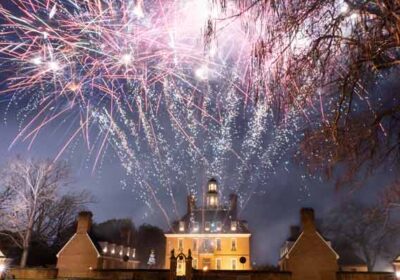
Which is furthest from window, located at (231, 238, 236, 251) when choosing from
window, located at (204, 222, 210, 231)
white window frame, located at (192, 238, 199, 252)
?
white window frame, located at (192, 238, 199, 252)

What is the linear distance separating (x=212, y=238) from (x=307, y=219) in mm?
18562

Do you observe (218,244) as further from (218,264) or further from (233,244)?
(218,264)

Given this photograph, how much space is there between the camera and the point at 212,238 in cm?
4797

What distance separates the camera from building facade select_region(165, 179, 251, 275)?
46781 millimetres

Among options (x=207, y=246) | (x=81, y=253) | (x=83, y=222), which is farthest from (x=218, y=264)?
(x=83, y=222)

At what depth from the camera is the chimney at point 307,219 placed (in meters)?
31.7

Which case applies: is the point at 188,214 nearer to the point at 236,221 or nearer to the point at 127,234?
the point at 236,221

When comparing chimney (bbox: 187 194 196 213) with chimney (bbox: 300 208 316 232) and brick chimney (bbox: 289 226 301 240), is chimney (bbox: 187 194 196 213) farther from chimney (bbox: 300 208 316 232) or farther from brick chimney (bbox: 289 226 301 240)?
chimney (bbox: 300 208 316 232)

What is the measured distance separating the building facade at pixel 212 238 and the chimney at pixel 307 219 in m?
15.4

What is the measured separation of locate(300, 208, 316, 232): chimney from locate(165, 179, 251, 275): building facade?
1538 cm

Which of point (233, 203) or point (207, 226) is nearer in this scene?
point (207, 226)

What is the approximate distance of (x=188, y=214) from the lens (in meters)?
50.4

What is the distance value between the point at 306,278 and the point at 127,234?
31.8 metres

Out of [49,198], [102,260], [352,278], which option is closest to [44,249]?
[102,260]
